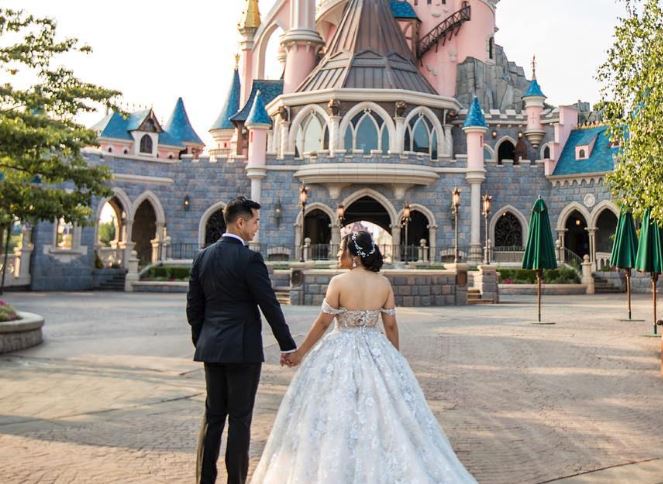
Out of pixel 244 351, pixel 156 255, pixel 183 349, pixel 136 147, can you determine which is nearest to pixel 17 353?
pixel 183 349

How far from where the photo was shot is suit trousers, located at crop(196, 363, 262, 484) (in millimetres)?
3443

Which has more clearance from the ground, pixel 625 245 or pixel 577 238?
pixel 577 238

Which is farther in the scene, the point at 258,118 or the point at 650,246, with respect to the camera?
the point at 258,118

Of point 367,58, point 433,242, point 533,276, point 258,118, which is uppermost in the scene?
point 367,58

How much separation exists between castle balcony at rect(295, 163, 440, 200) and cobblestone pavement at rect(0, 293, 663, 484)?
595 inches

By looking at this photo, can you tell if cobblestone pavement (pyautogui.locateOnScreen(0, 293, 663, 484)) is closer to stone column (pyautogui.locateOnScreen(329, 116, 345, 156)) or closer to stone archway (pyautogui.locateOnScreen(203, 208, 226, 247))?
stone column (pyautogui.locateOnScreen(329, 116, 345, 156))

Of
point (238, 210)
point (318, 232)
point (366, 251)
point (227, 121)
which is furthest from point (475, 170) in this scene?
point (238, 210)

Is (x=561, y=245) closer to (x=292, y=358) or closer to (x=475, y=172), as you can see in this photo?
(x=475, y=172)

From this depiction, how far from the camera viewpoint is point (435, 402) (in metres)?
6.12

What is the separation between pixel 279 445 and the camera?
136 inches

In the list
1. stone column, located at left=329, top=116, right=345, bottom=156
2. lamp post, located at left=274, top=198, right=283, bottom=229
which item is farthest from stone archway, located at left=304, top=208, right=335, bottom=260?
stone column, located at left=329, top=116, right=345, bottom=156

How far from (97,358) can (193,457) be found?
4.72m

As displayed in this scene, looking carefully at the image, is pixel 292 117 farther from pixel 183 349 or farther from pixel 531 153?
pixel 183 349

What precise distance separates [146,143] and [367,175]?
12299 mm
